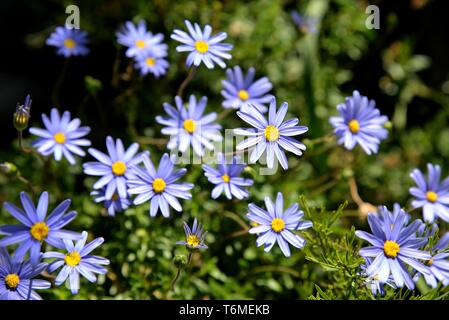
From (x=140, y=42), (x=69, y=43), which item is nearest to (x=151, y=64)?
(x=140, y=42)

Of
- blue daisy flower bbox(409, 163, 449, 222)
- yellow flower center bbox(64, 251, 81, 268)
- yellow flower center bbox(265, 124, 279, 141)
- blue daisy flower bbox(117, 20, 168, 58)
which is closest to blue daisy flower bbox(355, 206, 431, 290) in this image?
blue daisy flower bbox(409, 163, 449, 222)

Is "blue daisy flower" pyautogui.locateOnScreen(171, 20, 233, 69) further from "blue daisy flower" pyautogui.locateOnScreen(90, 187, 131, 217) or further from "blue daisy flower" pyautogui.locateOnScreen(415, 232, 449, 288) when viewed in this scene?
"blue daisy flower" pyautogui.locateOnScreen(415, 232, 449, 288)

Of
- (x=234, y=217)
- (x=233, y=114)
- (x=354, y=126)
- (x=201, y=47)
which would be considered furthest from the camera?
(x=233, y=114)

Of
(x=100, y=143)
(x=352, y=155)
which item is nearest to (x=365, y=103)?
(x=352, y=155)

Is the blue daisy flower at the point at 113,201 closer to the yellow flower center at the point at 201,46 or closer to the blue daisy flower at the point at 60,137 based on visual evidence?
the blue daisy flower at the point at 60,137

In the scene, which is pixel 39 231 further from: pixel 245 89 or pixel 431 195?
pixel 431 195

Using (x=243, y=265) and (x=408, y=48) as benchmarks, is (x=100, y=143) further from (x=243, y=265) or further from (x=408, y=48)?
(x=408, y=48)
